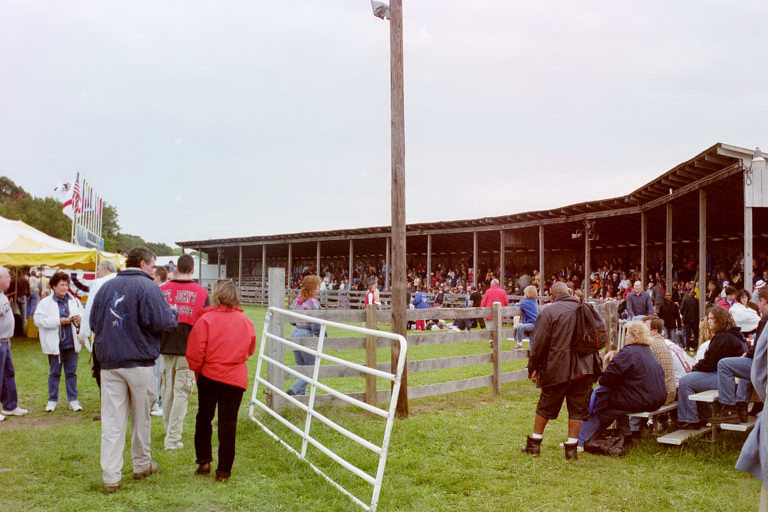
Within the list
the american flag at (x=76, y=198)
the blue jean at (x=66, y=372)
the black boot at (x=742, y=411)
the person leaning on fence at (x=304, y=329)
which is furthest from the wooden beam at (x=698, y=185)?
the american flag at (x=76, y=198)

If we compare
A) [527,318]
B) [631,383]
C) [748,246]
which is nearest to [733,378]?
[631,383]

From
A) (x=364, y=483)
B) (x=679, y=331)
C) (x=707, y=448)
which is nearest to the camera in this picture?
(x=364, y=483)

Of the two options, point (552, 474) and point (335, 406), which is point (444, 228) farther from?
point (552, 474)

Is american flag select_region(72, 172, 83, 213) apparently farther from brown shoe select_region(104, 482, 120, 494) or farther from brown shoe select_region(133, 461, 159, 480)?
brown shoe select_region(104, 482, 120, 494)

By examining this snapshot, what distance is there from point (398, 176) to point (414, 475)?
3664mm

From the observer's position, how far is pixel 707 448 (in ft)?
19.8

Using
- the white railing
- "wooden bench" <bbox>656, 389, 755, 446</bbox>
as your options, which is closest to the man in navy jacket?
the white railing

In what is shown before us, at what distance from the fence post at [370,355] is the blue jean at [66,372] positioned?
12.4 ft

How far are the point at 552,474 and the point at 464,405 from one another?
11.1ft

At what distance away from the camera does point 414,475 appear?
17.1 ft

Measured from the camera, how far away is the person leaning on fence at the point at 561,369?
574 centimetres

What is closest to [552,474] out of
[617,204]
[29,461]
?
[29,461]

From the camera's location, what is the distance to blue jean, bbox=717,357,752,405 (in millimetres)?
5547

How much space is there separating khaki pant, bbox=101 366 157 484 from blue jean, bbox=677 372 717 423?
16.7 ft
